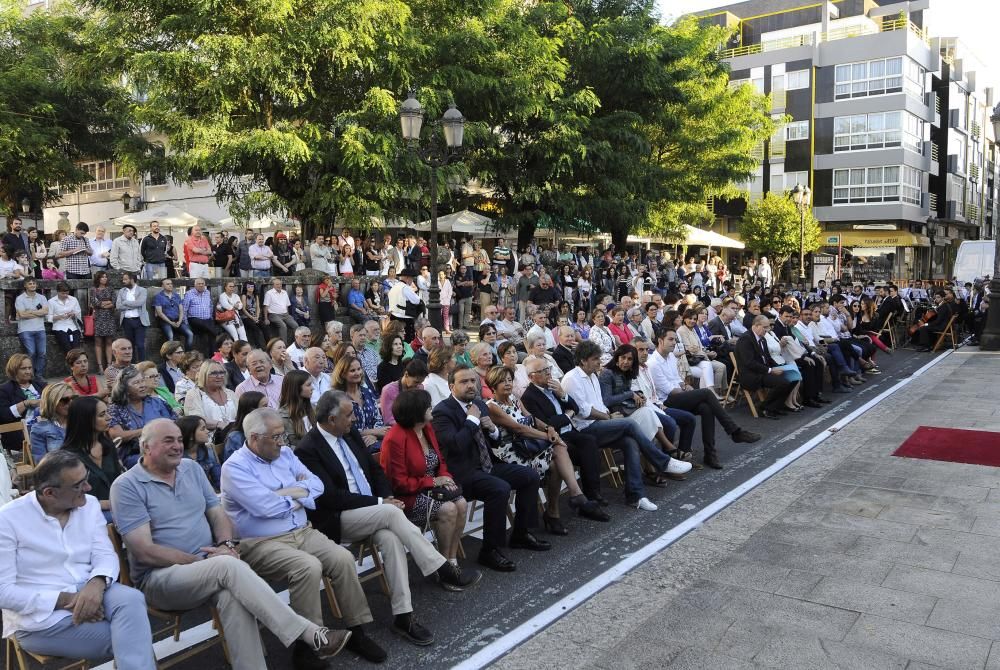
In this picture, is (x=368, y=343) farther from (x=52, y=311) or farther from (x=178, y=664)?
(x=178, y=664)

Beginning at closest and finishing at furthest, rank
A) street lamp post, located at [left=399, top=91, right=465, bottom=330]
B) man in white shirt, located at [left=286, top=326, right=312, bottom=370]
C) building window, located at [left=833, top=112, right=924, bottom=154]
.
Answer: man in white shirt, located at [left=286, top=326, right=312, bottom=370]
street lamp post, located at [left=399, top=91, right=465, bottom=330]
building window, located at [left=833, top=112, right=924, bottom=154]

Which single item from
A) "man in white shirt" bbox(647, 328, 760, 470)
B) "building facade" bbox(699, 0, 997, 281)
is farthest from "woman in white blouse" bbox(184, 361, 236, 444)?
"building facade" bbox(699, 0, 997, 281)

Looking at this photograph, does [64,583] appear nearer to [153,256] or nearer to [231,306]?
[231,306]

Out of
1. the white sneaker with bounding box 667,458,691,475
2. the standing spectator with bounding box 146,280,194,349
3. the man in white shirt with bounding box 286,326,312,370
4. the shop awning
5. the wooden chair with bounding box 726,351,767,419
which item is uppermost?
the shop awning

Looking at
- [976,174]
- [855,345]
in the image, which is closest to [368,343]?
[855,345]

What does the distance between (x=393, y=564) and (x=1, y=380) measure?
9249mm

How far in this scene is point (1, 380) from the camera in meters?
11.3

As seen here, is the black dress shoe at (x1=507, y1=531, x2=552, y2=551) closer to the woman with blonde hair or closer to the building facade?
the woman with blonde hair

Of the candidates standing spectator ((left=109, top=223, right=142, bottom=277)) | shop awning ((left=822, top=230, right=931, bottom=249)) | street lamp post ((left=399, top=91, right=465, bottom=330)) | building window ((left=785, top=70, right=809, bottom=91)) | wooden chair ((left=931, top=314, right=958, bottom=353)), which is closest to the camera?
street lamp post ((left=399, top=91, right=465, bottom=330))

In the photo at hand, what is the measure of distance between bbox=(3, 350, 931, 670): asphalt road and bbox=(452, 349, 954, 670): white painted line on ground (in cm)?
6

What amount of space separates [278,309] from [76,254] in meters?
3.43

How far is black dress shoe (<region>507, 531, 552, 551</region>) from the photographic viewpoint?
6121mm

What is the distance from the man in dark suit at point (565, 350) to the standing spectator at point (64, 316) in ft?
23.9

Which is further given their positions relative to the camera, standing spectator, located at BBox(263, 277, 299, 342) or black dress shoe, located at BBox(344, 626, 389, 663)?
standing spectator, located at BBox(263, 277, 299, 342)
